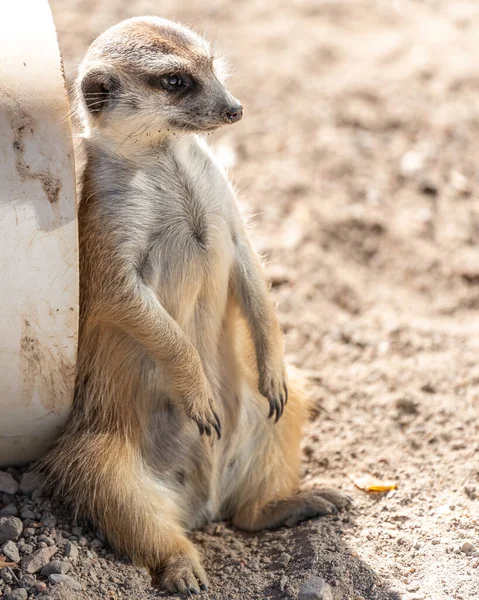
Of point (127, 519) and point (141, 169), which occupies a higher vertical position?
point (141, 169)

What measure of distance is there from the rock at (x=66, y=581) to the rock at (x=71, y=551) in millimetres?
123

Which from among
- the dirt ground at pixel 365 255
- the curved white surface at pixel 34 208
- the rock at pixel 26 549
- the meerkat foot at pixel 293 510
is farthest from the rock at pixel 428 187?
the rock at pixel 26 549

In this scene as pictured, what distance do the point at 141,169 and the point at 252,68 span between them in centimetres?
376

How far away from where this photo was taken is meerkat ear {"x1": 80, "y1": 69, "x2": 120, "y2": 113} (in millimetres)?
3330

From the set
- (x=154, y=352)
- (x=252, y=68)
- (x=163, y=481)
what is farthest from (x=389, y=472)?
(x=252, y=68)

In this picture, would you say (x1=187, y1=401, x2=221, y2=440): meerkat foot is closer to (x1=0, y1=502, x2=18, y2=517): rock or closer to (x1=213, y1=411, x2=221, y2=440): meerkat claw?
(x1=213, y1=411, x2=221, y2=440): meerkat claw

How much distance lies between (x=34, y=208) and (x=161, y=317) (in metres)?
0.59

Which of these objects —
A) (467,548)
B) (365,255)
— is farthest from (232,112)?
(365,255)

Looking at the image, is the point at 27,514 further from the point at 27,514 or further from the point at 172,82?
the point at 172,82

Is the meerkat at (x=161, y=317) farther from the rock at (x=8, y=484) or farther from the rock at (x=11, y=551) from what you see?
the rock at (x=11, y=551)

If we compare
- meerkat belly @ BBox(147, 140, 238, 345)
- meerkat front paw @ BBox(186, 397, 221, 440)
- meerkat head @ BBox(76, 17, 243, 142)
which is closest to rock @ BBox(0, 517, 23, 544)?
meerkat front paw @ BBox(186, 397, 221, 440)

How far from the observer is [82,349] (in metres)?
3.48

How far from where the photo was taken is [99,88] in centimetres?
335

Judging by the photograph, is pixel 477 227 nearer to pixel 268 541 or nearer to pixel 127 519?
pixel 268 541
